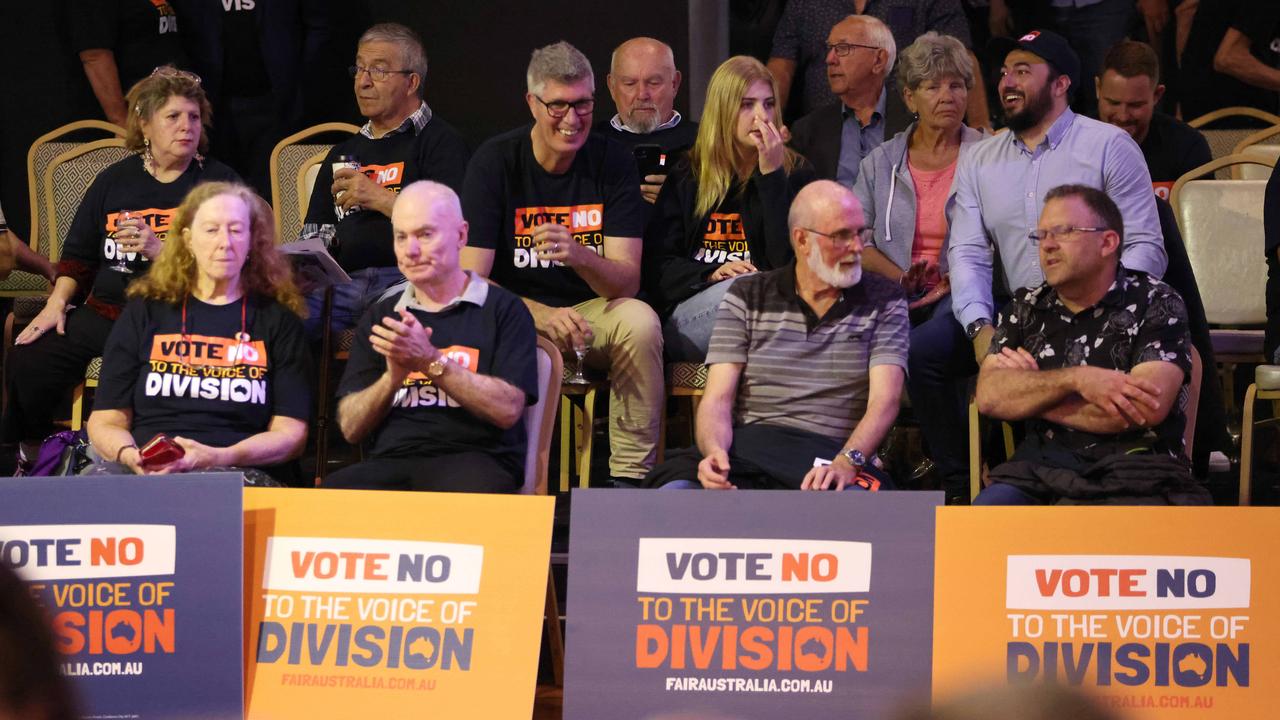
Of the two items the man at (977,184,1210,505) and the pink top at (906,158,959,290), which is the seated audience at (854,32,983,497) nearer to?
the pink top at (906,158,959,290)

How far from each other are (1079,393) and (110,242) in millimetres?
2934

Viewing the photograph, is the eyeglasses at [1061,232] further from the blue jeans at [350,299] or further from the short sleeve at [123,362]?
the short sleeve at [123,362]

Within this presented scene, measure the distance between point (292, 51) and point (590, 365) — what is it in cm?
234

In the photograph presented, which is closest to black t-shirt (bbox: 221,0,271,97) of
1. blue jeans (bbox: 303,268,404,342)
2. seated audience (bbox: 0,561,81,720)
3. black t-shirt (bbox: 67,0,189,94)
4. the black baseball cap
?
black t-shirt (bbox: 67,0,189,94)

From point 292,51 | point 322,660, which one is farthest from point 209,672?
point 292,51

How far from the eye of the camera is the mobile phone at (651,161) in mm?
4848

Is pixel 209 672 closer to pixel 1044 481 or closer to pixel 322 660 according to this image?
pixel 322 660

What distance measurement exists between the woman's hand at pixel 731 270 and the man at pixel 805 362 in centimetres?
55

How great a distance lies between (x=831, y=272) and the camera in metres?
3.80

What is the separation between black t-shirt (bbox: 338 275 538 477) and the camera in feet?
12.0

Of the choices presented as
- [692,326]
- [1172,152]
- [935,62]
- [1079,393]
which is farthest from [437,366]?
[1172,152]

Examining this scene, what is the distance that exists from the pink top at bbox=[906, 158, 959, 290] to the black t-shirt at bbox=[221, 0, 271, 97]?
2769 mm

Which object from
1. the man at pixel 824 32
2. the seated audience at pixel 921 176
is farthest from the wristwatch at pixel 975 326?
the man at pixel 824 32

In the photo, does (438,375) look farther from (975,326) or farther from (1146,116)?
(1146,116)
